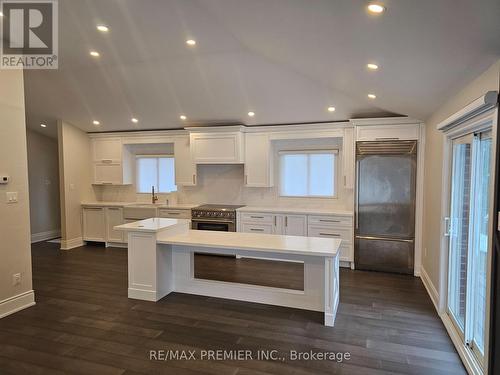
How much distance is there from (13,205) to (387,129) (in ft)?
16.1

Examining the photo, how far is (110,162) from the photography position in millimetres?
6953

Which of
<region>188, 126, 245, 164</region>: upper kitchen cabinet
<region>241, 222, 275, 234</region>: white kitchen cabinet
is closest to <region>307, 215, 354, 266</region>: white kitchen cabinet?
<region>241, 222, 275, 234</region>: white kitchen cabinet

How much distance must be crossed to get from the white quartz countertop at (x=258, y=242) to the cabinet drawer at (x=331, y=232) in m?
1.55

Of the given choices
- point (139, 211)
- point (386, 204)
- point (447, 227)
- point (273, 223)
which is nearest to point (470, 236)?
point (447, 227)

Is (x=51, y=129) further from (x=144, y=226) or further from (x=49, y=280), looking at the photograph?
(x=144, y=226)

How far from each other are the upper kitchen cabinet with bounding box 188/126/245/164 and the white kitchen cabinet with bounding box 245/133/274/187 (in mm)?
130

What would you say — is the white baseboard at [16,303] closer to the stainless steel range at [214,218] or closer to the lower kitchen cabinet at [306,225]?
the stainless steel range at [214,218]

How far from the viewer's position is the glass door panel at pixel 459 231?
304 centimetres

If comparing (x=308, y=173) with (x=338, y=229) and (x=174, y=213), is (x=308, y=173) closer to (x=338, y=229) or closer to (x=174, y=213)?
(x=338, y=229)

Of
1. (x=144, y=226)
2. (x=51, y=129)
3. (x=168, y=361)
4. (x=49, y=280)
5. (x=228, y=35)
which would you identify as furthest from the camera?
(x=51, y=129)

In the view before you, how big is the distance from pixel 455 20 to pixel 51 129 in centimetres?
756

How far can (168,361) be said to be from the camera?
2.68 meters

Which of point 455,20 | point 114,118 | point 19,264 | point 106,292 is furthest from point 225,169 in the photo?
point 455,20

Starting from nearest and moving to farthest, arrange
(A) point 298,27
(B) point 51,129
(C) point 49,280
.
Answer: (A) point 298,27
(C) point 49,280
(B) point 51,129
